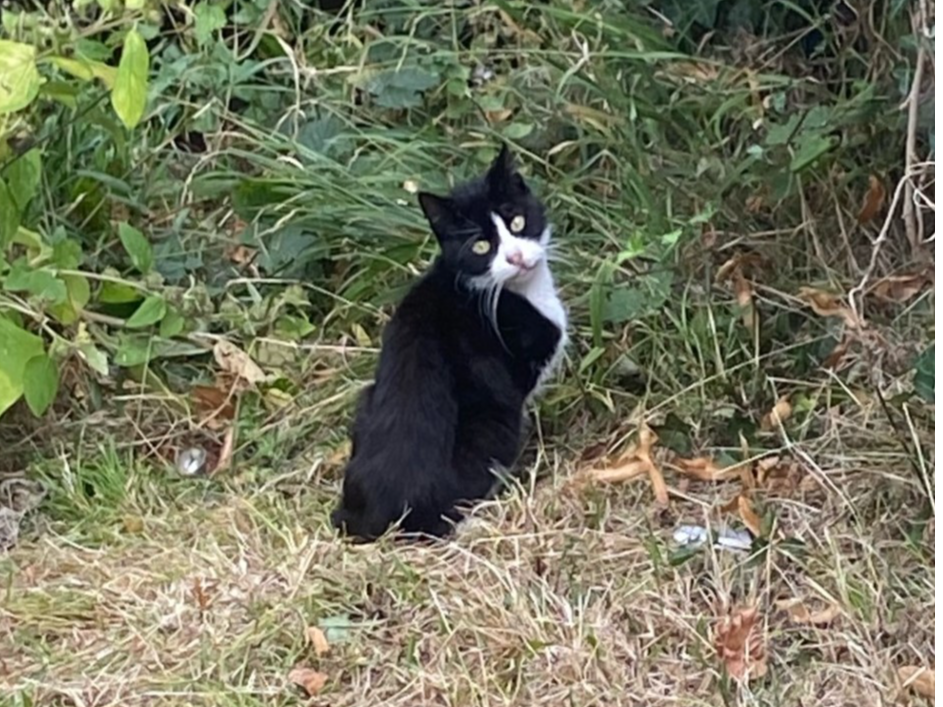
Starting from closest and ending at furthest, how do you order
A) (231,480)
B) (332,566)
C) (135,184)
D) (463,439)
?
1. (332,566)
2. (463,439)
3. (231,480)
4. (135,184)

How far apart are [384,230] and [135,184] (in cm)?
63

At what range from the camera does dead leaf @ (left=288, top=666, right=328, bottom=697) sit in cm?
250

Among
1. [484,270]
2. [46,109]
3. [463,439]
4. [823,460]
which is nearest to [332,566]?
[463,439]

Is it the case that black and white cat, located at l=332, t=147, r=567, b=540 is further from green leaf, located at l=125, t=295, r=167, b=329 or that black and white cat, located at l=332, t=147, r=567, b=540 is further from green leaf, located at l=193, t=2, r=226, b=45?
green leaf, located at l=193, t=2, r=226, b=45

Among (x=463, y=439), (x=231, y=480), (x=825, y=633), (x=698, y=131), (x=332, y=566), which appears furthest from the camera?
(x=698, y=131)

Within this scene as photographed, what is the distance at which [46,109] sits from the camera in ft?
11.9

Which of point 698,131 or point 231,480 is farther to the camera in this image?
point 698,131

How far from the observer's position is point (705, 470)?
9.59 feet

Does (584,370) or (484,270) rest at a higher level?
(484,270)

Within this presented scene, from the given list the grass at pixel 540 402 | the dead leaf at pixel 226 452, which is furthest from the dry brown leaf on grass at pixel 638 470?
the dead leaf at pixel 226 452

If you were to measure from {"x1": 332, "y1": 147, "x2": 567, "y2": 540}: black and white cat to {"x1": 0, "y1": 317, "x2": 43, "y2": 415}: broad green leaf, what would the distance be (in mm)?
592

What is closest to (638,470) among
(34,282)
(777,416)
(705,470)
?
(705,470)

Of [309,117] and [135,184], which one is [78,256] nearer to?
[135,184]

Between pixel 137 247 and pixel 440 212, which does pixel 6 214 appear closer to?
pixel 137 247
